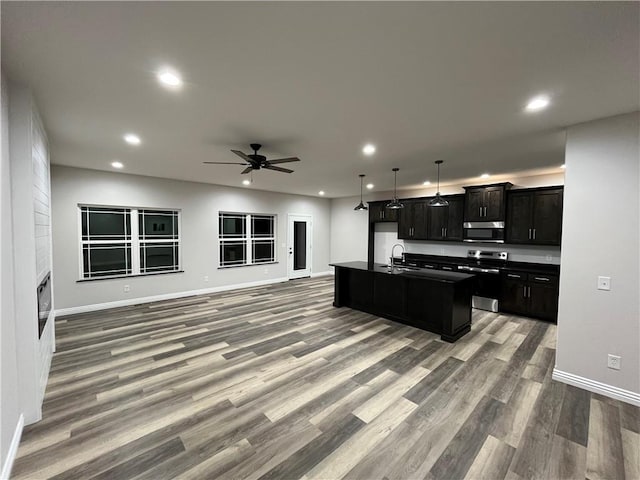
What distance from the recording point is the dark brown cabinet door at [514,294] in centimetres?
511

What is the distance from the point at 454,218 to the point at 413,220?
1.01m

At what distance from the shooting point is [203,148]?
392 centimetres

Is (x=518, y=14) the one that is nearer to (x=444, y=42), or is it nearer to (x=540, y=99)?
(x=444, y=42)

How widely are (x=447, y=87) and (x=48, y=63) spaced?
9.70ft

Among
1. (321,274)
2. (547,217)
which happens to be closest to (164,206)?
(321,274)

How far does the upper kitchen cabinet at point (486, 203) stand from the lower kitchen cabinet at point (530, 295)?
1202 mm

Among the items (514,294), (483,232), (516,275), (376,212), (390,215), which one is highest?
(376,212)

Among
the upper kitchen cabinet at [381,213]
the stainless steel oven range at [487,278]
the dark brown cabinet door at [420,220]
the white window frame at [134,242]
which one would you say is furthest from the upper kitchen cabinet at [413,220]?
the white window frame at [134,242]

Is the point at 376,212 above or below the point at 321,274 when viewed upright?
above

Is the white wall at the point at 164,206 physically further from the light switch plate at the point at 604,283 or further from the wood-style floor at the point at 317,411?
the light switch plate at the point at 604,283

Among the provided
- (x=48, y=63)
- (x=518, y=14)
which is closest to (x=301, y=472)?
(x=518, y=14)

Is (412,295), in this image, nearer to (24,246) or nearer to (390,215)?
(390,215)

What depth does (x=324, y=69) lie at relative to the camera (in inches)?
78.5

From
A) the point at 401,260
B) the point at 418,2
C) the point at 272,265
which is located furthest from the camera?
the point at 272,265
